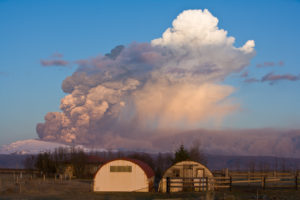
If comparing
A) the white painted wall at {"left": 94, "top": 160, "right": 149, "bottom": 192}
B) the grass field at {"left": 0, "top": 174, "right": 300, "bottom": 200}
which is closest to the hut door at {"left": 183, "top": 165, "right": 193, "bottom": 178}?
the white painted wall at {"left": 94, "top": 160, "right": 149, "bottom": 192}

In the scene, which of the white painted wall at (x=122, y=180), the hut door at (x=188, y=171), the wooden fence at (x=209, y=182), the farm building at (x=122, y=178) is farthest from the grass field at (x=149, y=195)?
the hut door at (x=188, y=171)

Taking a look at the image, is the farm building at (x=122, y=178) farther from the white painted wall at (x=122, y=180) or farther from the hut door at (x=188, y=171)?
the hut door at (x=188, y=171)

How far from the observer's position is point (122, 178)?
45.9m

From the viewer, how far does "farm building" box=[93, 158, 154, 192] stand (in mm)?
45656

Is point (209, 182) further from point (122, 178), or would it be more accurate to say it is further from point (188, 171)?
point (122, 178)

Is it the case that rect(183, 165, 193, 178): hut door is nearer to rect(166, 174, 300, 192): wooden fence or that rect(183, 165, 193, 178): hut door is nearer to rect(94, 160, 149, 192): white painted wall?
rect(166, 174, 300, 192): wooden fence

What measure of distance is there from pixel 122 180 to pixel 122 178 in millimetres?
218

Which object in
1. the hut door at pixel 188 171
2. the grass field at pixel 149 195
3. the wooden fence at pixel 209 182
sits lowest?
the grass field at pixel 149 195

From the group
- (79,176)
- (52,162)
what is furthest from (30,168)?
(79,176)

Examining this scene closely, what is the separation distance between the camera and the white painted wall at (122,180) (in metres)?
45.7

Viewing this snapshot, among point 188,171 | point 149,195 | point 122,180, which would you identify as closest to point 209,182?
point 188,171

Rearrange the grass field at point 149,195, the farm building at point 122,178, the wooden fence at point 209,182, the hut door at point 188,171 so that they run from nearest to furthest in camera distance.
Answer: the grass field at point 149,195
the wooden fence at point 209,182
the farm building at point 122,178
the hut door at point 188,171

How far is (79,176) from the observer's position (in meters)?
84.8

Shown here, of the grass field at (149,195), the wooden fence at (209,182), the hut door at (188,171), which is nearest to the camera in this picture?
the grass field at (149,195)
